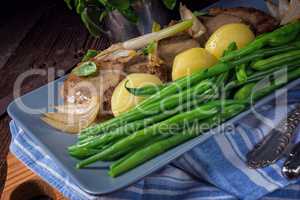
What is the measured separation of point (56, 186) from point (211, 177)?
0.34 meters

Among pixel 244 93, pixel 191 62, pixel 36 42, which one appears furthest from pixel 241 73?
pixel 36 42

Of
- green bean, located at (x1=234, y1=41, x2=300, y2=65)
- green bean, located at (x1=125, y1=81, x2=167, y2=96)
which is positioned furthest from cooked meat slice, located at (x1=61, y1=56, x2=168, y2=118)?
green bean, located at (x1=234, y1=41, x2=300, y2=65)

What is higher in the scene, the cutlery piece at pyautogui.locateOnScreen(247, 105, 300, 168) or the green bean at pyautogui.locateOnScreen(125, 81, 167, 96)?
the green bean at pyautogui.locateOnScreen(125, 81, 167, 96)

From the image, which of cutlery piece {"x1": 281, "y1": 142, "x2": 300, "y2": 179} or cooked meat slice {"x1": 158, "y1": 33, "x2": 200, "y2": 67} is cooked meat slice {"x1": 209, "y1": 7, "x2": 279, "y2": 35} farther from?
cutlery piece {"x1": 281, "y1": 142, "x2": 300, "y2": 179}

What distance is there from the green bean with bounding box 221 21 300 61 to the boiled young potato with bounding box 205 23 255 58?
0.10 meters

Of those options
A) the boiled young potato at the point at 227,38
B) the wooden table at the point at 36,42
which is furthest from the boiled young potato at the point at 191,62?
the wooden table at the point at 36,42

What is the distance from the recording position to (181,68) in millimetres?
1179

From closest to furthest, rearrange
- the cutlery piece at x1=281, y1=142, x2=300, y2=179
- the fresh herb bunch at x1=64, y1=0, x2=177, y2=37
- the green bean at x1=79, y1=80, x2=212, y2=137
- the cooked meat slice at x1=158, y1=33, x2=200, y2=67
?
1. the cutlery piece at x1=281, y1=142, x2=300, y2=179
2. the green bean at x1=79, y1=80, x2=212, y2=137
3. the cooked meat slice at x1=158, y1=33, x2=200, y2=67
4. the fresh herb bunch at x1=64, y1=0, x2=177, y2=37

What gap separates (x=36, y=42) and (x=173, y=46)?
41.6 inches

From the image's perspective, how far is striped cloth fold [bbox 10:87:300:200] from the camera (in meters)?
0.94

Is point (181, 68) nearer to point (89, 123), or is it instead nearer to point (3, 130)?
point (89, 123)

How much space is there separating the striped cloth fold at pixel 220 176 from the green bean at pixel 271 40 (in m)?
0.13

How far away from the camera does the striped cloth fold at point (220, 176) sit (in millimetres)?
943

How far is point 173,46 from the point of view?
131cm
